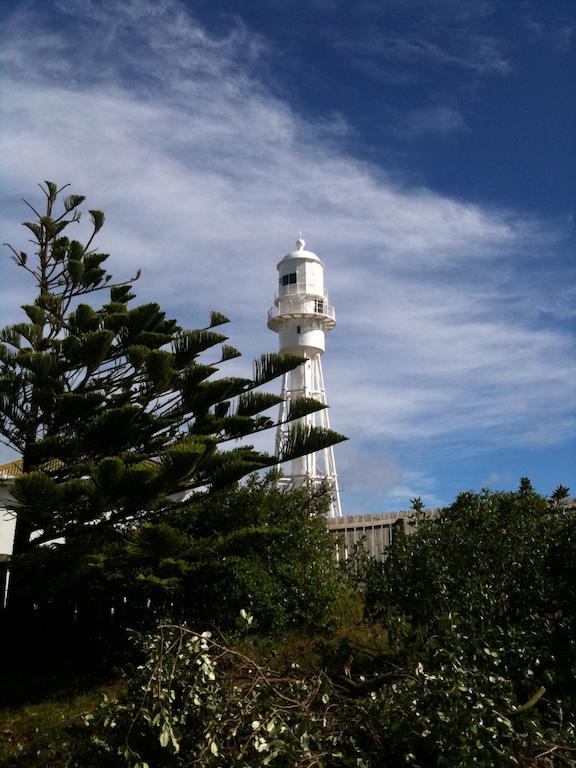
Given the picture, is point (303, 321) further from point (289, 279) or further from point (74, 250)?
point (74, 250)

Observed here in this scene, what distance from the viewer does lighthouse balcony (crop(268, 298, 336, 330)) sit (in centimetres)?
2497

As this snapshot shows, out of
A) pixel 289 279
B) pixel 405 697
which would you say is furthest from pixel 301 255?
pixel 405 697

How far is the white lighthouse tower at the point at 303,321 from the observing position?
24266mm

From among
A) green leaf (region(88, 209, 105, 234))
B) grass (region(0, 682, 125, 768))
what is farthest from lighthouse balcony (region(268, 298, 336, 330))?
grass (region(0, 682, 125, 768))

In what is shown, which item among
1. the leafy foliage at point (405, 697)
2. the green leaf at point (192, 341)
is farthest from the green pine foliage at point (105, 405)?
the leafy foliage at point (405, 697)

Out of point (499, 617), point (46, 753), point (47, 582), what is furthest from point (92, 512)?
point (499, 617)

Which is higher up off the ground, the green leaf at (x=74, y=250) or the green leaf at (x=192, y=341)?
the green leaf at (x=74, y=250)

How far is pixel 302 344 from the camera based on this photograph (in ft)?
81.9

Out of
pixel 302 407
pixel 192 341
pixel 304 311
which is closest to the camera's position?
pixel 302 407

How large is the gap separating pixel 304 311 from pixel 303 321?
41cm

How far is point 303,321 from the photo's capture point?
2516 cm

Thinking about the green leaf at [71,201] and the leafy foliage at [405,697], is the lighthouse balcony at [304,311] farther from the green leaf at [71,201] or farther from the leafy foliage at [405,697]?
the leafy foliage at [405,697]

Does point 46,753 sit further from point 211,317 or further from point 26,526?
point 211,317

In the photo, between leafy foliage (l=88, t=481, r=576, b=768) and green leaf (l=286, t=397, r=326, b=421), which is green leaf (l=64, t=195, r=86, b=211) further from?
leafy foliage (l=88, t=481, r=576, b=768)
